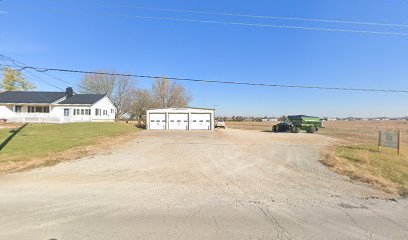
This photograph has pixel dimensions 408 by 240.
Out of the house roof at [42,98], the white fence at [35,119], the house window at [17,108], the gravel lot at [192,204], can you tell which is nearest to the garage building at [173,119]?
the house roof at [42,98]

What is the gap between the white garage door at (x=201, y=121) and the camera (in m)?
35.4

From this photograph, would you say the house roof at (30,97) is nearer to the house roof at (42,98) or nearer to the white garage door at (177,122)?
the house roof at (42,98)

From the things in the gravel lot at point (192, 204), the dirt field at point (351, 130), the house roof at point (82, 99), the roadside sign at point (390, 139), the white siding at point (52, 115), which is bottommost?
the dirt field at point (351, 130)

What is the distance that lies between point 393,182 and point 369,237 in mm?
5366

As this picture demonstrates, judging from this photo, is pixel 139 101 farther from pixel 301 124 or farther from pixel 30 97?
pixel 301 124

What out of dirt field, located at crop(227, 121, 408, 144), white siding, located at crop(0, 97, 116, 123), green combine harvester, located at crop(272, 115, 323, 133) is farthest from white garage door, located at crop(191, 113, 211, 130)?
white siding, located at crop(0, 97, 116, 123)

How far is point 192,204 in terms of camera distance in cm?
608

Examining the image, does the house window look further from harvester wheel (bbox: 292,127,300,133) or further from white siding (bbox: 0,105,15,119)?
harvester wheel (bbox: 292,127,300,133)

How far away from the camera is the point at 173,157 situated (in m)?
12.9

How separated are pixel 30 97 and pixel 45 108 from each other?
139 inches

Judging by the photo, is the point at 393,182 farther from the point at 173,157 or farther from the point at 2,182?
the point at 2,182

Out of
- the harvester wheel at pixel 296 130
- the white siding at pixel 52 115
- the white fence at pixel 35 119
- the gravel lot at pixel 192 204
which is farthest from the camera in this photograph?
the white siding at pixel 52 115

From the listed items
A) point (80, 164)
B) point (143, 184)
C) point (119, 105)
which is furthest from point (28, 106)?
point (143, 184)

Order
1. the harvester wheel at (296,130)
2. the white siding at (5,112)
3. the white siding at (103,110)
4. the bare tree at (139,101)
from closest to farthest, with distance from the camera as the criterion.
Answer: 1. the harvester wheel at (296,130)
2. the white siding at (5,112)
3. the white siding at (103,110)
4. the bare tree at (139,101)
